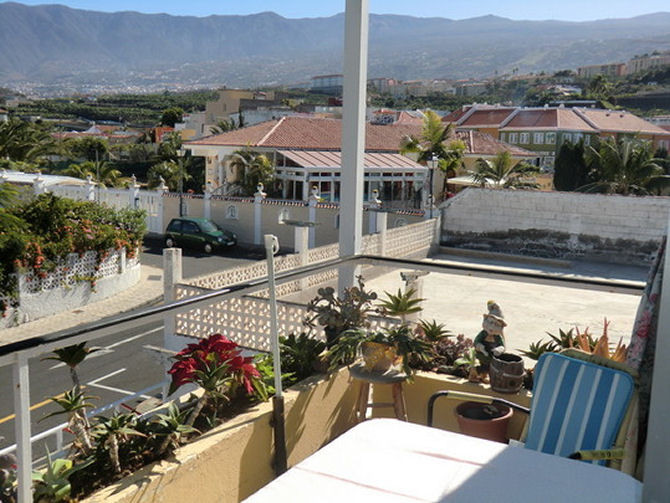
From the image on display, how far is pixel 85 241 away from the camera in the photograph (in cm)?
1585

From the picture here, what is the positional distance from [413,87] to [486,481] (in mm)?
148536

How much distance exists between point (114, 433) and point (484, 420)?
68.9 inches

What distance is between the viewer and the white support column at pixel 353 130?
3848mm

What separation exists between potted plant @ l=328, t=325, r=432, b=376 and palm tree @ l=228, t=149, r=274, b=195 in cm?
2527

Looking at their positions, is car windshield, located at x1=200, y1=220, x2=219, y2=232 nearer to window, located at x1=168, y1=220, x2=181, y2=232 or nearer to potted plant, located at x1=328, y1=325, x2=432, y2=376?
window, located at x1=168, y1=220, x2=181, y2=232

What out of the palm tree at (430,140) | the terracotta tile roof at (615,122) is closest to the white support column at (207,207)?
the palm tree at (430,140)

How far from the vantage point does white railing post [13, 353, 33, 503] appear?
6.25ft

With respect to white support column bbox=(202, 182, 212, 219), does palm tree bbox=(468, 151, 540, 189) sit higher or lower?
higher

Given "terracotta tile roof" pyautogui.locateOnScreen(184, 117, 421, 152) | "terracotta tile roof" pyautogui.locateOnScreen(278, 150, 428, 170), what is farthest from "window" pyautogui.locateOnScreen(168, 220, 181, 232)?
"terracotta tile roof" pyautogui.locateOnScreen(184, 117, 421, 152)

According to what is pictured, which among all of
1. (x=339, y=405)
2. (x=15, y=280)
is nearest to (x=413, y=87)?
(x=15, y=280)

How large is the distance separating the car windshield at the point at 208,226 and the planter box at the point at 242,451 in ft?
67.5

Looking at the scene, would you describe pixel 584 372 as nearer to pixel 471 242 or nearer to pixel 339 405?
pixel 339 405

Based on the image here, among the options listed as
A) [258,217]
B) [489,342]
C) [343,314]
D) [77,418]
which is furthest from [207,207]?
[77,418]

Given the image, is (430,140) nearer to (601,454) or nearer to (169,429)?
(601,454)
